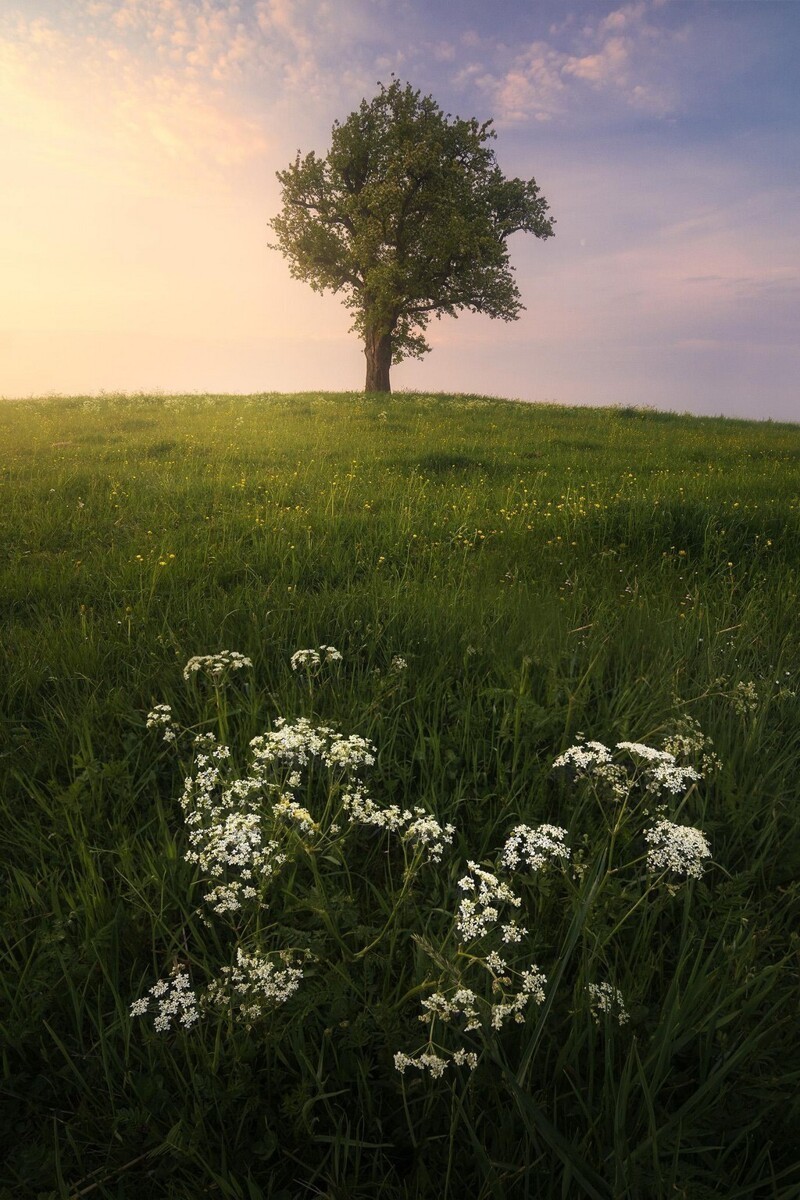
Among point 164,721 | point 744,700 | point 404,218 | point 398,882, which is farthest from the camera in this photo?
point 404,218

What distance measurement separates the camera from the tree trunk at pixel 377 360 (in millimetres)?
29328

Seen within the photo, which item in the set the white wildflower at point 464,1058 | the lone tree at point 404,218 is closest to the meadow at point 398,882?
the white wildflower at point 464,1058

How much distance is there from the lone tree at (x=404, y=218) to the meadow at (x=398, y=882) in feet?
80.9

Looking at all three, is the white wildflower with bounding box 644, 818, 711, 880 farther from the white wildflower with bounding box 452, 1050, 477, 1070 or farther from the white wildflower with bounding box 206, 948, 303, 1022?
the white wildflower with bounding box 206, 948, 303, 1022

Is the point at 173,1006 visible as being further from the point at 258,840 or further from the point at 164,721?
the point at 164,721

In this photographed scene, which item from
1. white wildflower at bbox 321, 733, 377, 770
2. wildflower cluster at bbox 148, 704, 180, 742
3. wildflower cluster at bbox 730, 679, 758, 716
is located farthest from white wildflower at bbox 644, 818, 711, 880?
wildflower cluster at bbox 148, 704, 180, 742

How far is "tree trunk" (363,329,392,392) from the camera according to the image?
29.3 meters

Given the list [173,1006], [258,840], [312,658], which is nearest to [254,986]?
[173,1006]

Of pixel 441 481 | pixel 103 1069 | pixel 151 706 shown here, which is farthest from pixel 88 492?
pixel 103 1069

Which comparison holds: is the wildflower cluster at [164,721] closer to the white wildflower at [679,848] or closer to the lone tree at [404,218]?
the white wildflower at [679,848]

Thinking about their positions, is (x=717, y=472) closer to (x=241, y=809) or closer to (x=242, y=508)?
(x=242, y=508)

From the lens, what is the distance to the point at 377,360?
96.3 ft

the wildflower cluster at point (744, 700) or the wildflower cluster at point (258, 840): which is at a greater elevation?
the wildflower cluster at point (744, 700)

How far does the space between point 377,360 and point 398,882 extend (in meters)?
29.7
